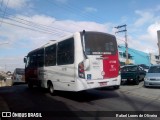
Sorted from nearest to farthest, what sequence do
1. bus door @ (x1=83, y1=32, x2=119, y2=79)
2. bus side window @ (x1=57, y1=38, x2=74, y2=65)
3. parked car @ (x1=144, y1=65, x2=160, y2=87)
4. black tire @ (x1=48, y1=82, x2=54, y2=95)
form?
bus door @ (x1=83, y1=32, x2=119, y2=79) < bus side window @ (x1=57, y1=38, x2=74, y2=65) < black tire @ (x1=48, y1=82, x2=54, y2=95) < parked car @ (x1=144, y1=65, x2=160, y2=87)

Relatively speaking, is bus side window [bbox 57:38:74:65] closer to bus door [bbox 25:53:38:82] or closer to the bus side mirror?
the bus side mirror

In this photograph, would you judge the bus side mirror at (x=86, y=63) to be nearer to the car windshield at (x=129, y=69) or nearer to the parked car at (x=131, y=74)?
the parked car at (x=131, y=74)

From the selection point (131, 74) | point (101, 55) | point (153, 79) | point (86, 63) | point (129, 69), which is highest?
point (101, 55)

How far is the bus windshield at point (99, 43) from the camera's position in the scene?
11535 millimetres

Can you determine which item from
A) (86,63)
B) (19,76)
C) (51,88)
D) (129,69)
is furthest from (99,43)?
(19,76)

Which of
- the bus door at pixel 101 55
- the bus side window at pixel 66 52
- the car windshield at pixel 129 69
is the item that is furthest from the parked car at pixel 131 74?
the bus side window at pixel 66 52

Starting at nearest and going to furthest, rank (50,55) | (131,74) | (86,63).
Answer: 1. (86,63)
2. (50,55)
3. (131,74)

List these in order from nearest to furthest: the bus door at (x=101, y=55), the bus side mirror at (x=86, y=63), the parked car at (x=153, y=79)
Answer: the bus side mirror at (x=86, y=63) < the bus door at (x=101, y=55) < the parked car at (x=153, y=79)

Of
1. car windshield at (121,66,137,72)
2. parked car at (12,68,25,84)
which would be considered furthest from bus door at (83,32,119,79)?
parked car at (12,68,25,84)

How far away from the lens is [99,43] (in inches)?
470

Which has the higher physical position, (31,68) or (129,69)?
(31,68)

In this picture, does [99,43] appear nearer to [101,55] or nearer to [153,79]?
[101,55]

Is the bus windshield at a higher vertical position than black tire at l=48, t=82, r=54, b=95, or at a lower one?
higher

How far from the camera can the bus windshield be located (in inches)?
454
